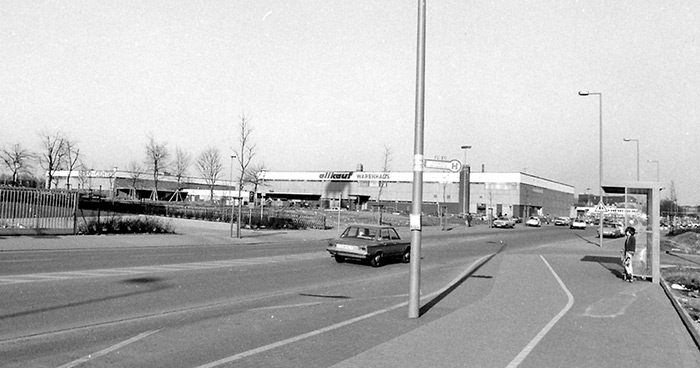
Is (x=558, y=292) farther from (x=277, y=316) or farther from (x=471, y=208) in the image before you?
(x=471, y=208)

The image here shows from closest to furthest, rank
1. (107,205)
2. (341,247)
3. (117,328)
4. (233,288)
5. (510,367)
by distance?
(510,367)
(117,328)
(233,288)
(341,247)
(107,205)

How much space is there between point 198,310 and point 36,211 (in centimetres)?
1959

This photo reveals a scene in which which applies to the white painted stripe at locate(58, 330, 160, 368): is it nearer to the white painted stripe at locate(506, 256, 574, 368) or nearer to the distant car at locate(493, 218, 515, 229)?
the white painted stripe at locate(506, 256, 574, 368)

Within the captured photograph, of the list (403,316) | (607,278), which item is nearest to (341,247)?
(607,278)

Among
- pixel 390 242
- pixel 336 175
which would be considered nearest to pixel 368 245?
pixel 390 242

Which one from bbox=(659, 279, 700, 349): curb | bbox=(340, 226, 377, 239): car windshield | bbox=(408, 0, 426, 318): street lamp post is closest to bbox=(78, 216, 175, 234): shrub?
bbox=(340, 226, 377, 239): car windshield

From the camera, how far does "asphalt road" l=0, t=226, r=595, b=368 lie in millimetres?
6473

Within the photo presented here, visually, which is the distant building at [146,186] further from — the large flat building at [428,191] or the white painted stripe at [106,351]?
the white painted stripe at [106,351]

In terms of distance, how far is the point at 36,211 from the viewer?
→ 25.2m

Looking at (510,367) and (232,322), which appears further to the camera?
(232,322)

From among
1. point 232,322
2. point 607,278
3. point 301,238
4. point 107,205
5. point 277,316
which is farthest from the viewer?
point 107,205

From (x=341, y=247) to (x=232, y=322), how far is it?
9.79m

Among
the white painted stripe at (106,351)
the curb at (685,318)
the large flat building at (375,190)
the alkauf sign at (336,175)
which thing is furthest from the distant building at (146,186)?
the white painted stripe at (106,351)

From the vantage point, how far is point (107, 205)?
48469mm
